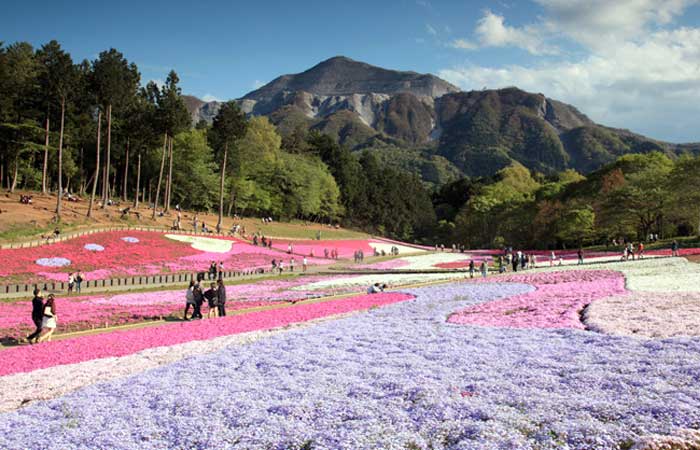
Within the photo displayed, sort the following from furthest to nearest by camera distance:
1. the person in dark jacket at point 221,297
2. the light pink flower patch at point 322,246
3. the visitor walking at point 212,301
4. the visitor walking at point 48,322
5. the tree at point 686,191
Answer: the light pink flower patch at point 322,246, the tree at point 686,191, the visitor walking at point 212,301, the person in dark jacket at point 221,297, the visitor walking at point 48,322

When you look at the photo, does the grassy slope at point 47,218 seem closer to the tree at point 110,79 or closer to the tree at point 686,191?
the tree at point 110,79

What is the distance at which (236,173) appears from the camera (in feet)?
316

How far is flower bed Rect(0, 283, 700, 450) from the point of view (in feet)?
27.2

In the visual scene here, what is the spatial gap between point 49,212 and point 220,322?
1612 inches

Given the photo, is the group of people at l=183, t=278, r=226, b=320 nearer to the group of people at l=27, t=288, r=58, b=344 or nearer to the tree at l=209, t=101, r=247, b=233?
the group of people at l=27, t=288, r=58, b=344

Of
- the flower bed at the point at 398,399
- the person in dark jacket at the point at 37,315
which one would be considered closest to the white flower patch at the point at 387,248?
the person in dark jacket at the point at 37,315

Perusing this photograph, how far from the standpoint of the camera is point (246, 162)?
102188 millimetres

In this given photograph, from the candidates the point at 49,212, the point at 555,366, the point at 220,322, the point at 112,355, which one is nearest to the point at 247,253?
the point at 49,212

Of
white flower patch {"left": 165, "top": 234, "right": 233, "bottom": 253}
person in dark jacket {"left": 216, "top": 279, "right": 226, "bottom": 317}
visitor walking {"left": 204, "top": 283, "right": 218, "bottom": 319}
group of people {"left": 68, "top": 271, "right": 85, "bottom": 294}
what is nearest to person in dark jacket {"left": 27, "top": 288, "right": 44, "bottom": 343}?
visitor walking {"left": 204, "top": 283, "right": 218, "bottom": 319}

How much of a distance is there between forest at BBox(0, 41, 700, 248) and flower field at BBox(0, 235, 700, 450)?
42.6 meters

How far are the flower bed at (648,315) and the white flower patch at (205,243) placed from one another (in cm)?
4237

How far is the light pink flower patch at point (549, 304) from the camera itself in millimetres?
18906

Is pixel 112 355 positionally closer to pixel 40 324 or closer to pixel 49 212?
pixel 40 324

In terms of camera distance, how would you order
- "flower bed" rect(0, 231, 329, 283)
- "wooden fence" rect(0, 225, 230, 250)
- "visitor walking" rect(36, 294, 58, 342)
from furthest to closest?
"wooden fence" rect(0, 225, 230, 250)
"flower bed" rect(0, 231, 329, 283)
"visitor walking" rect(36, 294, 58, 342)
